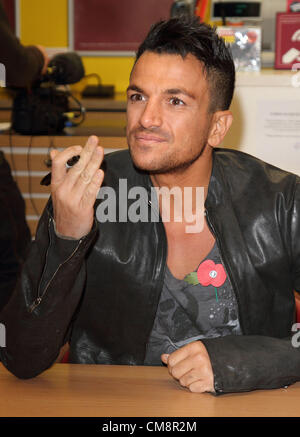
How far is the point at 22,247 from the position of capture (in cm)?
249

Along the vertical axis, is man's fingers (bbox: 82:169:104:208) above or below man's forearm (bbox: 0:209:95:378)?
above

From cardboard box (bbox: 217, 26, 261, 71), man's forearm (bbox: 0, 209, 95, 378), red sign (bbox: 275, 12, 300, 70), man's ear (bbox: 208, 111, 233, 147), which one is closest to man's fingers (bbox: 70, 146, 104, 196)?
man's forearm (bbox: 0, 209, 95, 378)

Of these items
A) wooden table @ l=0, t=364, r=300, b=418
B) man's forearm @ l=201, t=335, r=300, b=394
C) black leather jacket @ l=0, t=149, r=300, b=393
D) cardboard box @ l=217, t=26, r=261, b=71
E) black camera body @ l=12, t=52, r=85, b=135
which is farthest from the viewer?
black camera body @ l=12, t=52, r=85, b=135

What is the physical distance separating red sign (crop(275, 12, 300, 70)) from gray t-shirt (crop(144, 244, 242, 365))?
A: 1344 millimetres

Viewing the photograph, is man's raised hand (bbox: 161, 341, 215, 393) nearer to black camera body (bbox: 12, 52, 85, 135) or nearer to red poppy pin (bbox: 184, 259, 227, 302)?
red poppy pin (bbox: 184, 259, 227, 302)

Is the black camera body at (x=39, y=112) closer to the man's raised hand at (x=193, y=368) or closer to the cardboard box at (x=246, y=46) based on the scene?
the cardboard box at (x=246, y=46)

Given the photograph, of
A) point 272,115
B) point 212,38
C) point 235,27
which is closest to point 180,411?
point 212,38

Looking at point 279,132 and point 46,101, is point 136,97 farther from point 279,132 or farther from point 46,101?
point 46,101

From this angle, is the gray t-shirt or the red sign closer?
the gray t-shirt

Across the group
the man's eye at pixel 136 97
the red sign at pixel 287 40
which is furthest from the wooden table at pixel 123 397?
the red sign at pixel 287 40

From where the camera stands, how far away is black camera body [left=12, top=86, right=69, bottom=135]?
327 centimetres

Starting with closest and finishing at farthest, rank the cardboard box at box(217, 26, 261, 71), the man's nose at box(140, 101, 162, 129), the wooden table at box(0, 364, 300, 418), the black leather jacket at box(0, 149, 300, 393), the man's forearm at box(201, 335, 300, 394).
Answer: the wooden table at box(0, 364, 300, 418) < the man's forearm at box(201, 335, 300, 394) < the man's nose at box(140, 101, 162, 129) < the black leather jacket at box(0, 149, 300, 393) < the cardboard box at box(217, 26, 261, 71)
